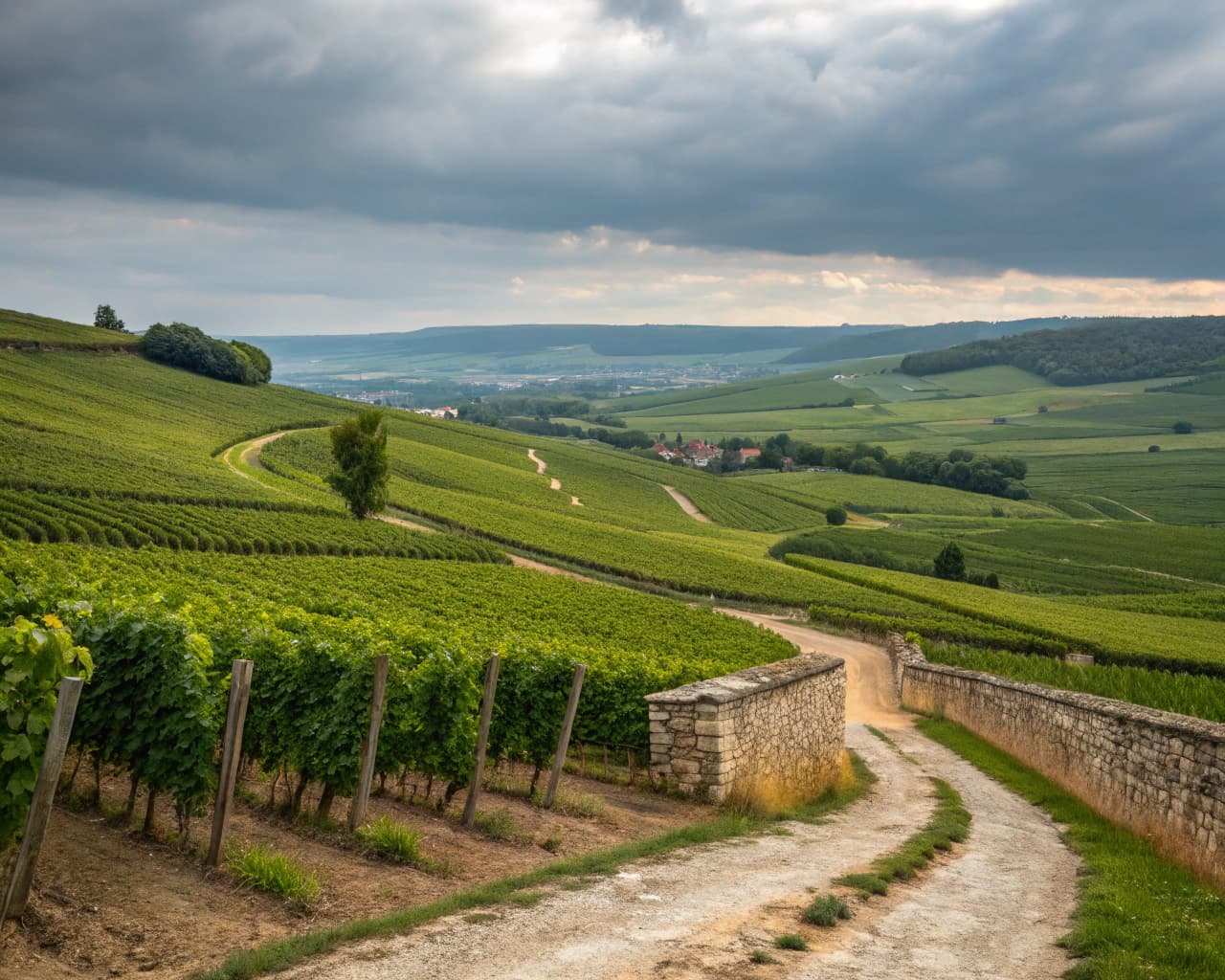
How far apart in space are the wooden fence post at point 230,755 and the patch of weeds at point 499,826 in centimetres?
337

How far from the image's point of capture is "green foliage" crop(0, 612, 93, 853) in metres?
7.58

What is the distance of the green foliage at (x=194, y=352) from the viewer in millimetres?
117875

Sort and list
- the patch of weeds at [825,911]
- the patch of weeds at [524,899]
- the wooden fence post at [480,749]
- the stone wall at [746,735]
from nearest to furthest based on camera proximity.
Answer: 1. the patch of weeds at [524,899]
2. the patch of weeds at [825,911]
3. the wooden fence post at [480,749]
4. the stone wall at [746,735]

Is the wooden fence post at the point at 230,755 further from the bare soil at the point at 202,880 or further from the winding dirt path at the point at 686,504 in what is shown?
the winding dirt path at the point at 686,504

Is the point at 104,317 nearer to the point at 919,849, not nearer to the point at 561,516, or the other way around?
the point at 561,516

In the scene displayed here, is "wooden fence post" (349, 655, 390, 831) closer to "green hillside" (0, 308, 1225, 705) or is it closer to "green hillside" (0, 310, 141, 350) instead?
"green hillside" (0, 308, 1225, 705)

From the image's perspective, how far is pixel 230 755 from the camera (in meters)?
9.68

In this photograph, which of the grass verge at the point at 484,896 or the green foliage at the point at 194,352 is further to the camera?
the green foliage at the point at 194,352

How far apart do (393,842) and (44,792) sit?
3762mm

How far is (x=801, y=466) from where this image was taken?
15975 centimetres

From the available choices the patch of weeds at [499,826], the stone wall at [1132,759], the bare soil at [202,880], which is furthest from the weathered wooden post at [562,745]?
the stone wall at [1132,759]

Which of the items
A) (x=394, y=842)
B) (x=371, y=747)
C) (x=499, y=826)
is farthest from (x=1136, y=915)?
(x=371, y=747)

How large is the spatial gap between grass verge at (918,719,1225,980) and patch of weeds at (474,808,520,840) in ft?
20.1

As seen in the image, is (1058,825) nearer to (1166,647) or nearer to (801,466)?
(1166,647)
